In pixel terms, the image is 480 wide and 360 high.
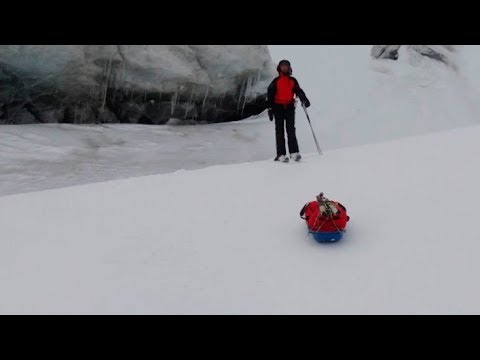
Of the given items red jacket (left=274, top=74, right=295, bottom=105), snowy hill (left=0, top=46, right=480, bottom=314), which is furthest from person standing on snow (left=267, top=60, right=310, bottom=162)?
snowy hill (left=0, top=46, right=480, bottom=314)

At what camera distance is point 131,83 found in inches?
538

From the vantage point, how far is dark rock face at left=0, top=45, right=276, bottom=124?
40.8 feet

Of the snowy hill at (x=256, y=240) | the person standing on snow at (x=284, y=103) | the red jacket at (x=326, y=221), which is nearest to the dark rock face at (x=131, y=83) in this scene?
the snowy hill at (x=256, y=240)

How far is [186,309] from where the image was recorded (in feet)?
12.8

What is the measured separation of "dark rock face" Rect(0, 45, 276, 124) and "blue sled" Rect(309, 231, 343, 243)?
1003cm

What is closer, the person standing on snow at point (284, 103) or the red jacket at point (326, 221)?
the red jacket at point (326, 221)

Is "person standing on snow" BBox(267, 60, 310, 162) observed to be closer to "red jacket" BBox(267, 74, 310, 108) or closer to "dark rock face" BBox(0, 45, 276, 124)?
"red jacket" BBox(267, 74, 310, 108)

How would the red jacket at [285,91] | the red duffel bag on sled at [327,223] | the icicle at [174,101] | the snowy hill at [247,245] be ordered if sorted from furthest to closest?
the icicle at [174,101], the red jacket at [285,91], the red duffel bag on sled at [327,223], the snowy hill at [247,245]

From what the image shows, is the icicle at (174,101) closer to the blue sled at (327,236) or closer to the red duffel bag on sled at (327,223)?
the red duffel bag on sled at (327,223)

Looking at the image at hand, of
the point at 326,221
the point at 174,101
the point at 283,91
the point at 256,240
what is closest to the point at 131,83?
the point at 174,101

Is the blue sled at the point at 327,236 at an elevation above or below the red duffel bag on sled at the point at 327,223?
below

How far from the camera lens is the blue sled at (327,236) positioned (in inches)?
185

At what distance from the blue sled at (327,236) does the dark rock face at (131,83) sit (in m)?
10.0

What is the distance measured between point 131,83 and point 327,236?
33.7ft
